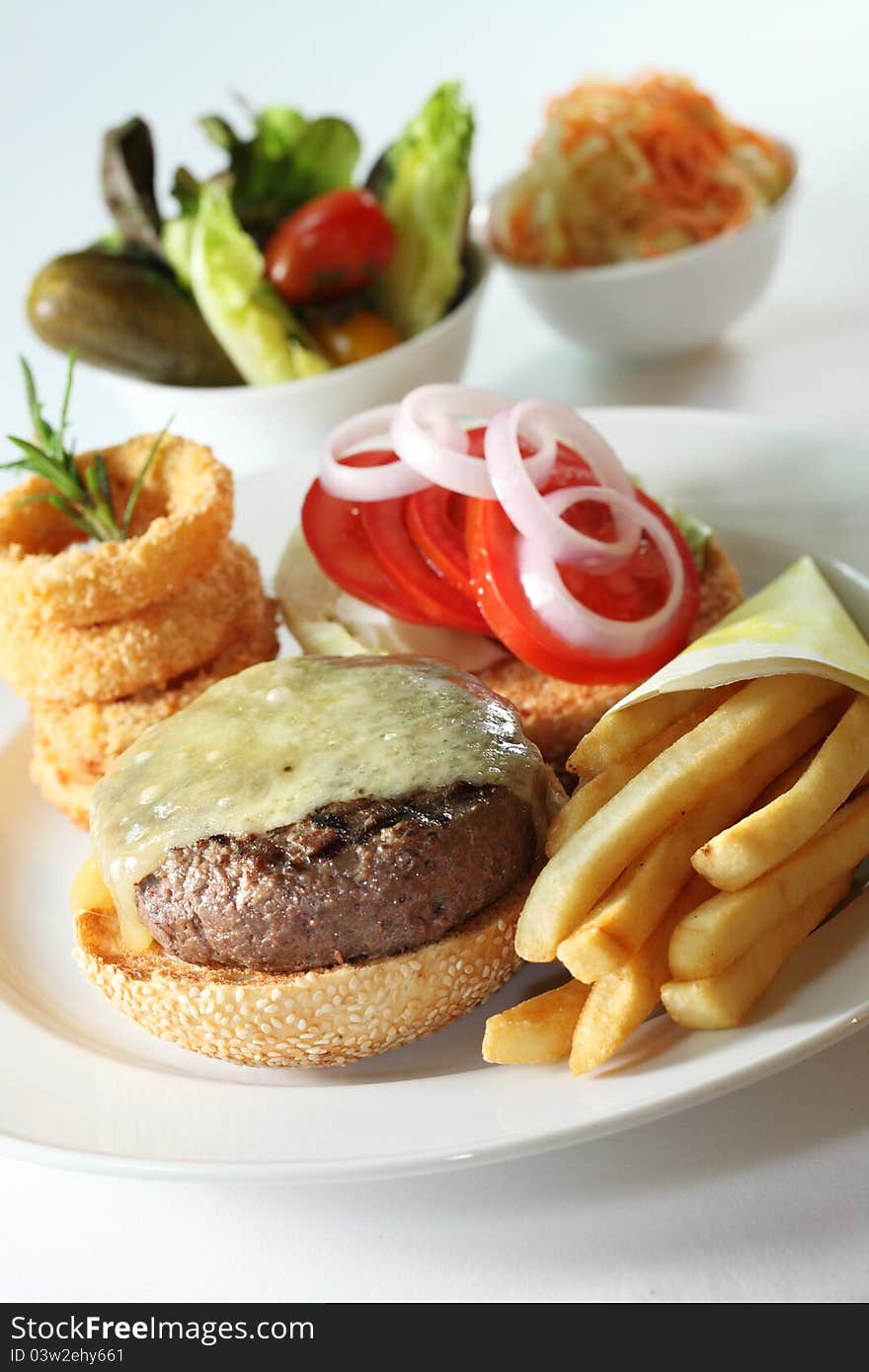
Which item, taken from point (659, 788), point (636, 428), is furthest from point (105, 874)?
point (636, 428)

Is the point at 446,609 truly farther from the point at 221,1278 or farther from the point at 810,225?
the point at 810,225

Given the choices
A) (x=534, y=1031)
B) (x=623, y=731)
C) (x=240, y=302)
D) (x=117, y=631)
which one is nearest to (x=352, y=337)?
(x=240, y=302)

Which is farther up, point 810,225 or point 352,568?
point 352,568

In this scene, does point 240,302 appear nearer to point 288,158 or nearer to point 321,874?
point 288,158

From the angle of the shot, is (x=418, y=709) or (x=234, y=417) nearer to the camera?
(x=418, y=709)

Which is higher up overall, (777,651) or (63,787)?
(777,651)
